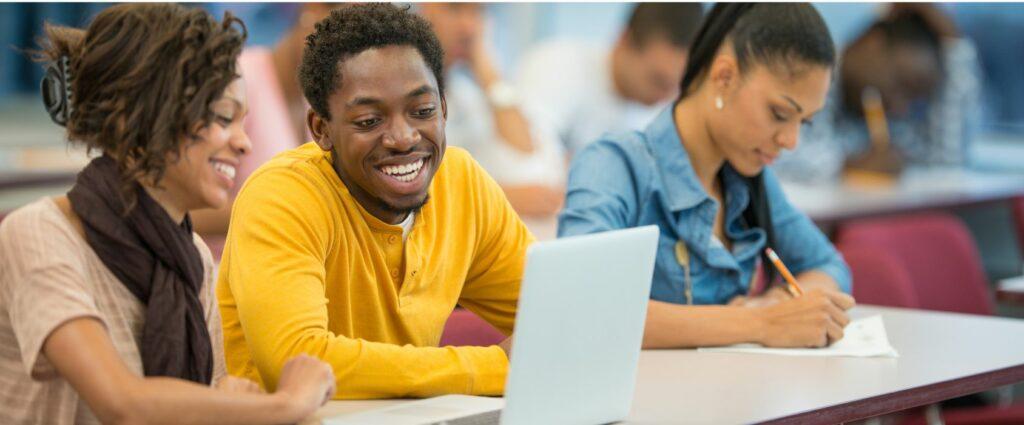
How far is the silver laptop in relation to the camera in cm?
136

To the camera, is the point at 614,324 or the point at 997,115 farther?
the point at 997,115

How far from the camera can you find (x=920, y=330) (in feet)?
7.36

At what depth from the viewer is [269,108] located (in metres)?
3.50

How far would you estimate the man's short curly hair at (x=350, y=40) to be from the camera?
65.8 inches

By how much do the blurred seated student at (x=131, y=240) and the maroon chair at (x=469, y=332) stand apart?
0.62m

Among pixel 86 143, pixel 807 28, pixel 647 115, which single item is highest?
pixel 647 115

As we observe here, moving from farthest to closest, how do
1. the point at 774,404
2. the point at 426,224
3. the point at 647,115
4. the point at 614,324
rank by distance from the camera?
the point at 647,115 → the point at 426,224 → the point at 774,404 → the point at 614,324

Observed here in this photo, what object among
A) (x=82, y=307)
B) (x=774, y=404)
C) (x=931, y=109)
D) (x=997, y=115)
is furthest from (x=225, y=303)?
(x=997, y=115)

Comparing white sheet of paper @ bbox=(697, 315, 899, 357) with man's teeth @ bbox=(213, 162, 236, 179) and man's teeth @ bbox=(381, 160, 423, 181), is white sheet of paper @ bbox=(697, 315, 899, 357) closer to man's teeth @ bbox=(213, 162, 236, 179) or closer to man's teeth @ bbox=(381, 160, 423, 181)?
man's teeth @ bbox=(381, 160, 423, 181)

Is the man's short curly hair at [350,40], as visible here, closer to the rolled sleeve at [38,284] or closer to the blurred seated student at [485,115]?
the rolled sleeve at [38,284]

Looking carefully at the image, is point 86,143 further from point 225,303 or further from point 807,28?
point 807,28

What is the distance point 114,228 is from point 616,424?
0.64 m

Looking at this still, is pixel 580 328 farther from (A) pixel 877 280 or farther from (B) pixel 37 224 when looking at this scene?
(A) pixel 877 280

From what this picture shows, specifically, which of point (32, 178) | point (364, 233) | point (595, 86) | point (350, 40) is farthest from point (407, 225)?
point (595, 86)
